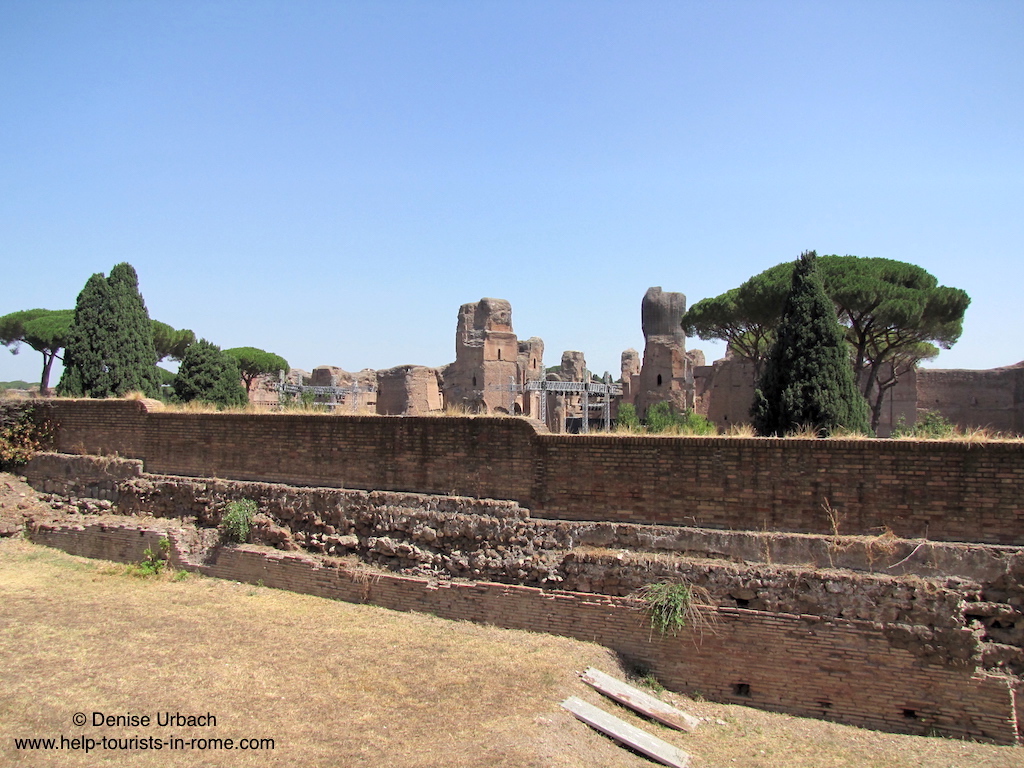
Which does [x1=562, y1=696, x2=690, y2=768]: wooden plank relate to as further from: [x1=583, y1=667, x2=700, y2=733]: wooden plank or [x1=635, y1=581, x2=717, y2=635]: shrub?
[x1=635, y1=581, x2=717, y2=635]: shrub

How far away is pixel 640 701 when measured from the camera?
6168 millimetres

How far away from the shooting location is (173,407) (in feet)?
38.0

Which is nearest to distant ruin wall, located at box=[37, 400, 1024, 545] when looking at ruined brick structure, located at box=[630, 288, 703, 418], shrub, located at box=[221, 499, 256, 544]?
shrub, located at box=[221, 499, 256, 544]

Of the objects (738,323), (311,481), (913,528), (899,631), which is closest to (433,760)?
(899,631)

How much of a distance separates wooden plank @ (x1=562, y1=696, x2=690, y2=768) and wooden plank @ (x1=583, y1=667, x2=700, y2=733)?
0.29 meters

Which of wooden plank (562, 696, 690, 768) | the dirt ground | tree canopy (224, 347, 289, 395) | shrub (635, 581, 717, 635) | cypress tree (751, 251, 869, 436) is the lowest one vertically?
wooden plank (562, 696, 690, 768)

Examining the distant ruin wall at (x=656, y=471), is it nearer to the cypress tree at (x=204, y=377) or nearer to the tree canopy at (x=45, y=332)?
the cypress tree at (x=204, y=377)

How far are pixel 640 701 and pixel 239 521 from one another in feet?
19.0

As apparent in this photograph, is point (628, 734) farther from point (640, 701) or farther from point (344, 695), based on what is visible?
point (344, 695)

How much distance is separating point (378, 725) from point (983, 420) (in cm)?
2643

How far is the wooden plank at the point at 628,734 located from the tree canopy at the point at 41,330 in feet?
94.7

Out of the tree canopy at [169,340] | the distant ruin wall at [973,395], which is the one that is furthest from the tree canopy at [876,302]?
the tree canopy at [169,340]

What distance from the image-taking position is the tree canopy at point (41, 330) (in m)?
28.5

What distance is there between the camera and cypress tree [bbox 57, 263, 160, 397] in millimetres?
17438
